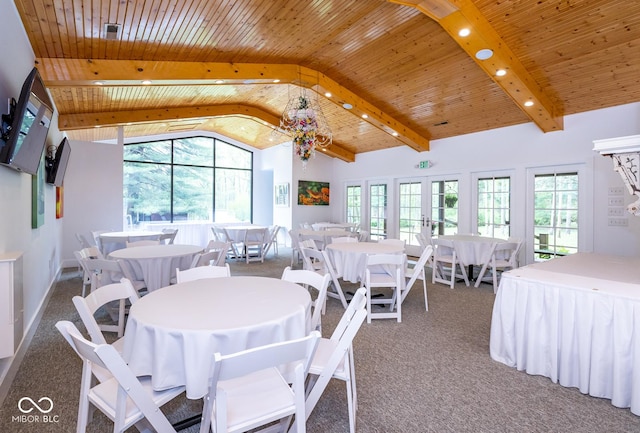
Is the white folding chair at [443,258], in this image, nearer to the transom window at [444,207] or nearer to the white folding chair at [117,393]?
the transom window at [444,207]

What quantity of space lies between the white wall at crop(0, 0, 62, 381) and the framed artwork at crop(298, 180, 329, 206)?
635cm

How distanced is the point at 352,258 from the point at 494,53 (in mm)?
2928

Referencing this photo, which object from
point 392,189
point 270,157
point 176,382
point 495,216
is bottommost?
point 176,382

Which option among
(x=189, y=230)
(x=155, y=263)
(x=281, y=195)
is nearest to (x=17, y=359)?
(x=155, y=263)

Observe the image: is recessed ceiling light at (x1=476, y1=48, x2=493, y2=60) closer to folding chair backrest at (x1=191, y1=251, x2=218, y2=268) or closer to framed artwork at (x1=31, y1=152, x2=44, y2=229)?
folding chair backrest at (x1=191, y1=251, x2=218, y2=268)

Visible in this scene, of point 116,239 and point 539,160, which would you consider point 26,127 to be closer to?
point 116,239

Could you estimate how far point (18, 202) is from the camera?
297 cm

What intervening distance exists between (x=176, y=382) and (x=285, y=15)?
375 cm

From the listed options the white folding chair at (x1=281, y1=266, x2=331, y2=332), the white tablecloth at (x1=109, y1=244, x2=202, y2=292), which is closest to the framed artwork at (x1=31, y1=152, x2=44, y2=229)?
the white tablecloth at (x1=109, y1=244, x2=202, y2=292)

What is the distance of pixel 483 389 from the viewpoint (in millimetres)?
2338

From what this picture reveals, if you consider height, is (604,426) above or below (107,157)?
below

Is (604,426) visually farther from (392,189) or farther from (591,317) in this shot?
(392,189)

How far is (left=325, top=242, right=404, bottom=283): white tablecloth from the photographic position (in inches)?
157

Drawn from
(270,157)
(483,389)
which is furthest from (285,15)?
(270,157)
